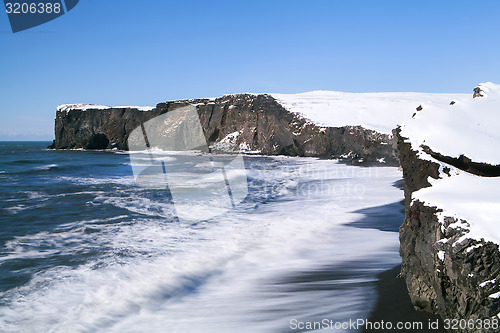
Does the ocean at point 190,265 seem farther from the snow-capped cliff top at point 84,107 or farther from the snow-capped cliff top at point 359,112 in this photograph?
the snow-capped cliff top at point 84,107

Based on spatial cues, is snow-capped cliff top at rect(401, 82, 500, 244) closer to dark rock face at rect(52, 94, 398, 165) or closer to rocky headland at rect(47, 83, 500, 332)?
rocky headland at rect(47, 83, 500, 332)

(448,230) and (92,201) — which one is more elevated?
(448,230)

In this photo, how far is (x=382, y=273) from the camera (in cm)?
498

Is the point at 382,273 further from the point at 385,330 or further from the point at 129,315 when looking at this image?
the point at 129,315

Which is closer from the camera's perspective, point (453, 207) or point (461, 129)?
point (453, 207)

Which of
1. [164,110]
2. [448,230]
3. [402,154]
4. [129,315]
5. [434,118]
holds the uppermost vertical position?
[164,110]

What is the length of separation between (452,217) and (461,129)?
250 centimetres

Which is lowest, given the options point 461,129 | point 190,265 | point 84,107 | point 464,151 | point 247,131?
point 190,265

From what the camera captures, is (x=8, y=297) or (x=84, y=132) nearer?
(x=8, y=297)

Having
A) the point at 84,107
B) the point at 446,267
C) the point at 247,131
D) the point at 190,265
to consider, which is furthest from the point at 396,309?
the point at 84,107

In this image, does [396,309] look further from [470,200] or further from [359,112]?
[359,112]

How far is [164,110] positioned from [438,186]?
182ft

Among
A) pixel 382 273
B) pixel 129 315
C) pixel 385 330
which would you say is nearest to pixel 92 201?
pixel 129 315

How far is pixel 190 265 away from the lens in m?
5.73
